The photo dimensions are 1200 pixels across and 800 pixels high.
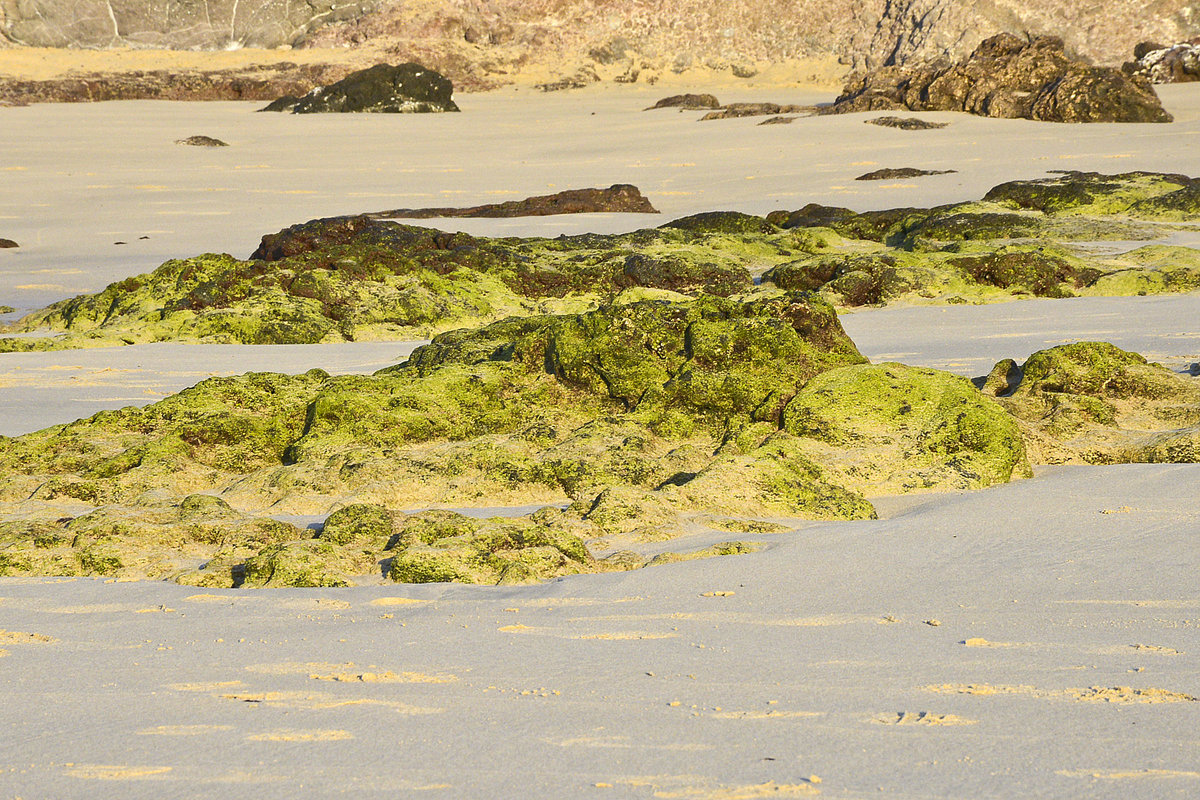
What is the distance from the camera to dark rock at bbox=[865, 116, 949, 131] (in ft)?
61.2

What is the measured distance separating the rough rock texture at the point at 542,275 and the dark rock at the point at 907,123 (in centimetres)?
704

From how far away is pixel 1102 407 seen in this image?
5051 millimetres

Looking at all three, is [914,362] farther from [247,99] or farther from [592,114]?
[247,99]

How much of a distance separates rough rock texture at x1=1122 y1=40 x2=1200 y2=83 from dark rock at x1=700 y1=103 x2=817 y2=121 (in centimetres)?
670

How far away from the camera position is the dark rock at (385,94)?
23.4m

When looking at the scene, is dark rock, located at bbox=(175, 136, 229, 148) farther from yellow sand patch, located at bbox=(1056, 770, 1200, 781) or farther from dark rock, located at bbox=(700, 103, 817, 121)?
yellow sand patch, located at bbox=(1056, 770, 1200, 781)

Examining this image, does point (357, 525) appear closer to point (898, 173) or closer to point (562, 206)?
point (562, 206)

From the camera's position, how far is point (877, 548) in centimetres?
368

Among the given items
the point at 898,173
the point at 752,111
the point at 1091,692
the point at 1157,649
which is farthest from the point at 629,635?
the point at 752,111

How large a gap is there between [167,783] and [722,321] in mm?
4065

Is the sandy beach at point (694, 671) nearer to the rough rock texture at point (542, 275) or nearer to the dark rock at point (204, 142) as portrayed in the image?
the rough rock texture at point (542, 275)

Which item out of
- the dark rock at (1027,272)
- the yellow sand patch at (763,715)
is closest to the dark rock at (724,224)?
the dark rock at (1027,272)

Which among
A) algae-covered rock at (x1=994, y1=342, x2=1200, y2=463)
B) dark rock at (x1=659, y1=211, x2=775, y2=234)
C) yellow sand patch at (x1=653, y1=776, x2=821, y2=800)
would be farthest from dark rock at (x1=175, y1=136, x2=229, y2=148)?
yellow sand patch at (x1=653, y1=776, x2=821, y2=800)

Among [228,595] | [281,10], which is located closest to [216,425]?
[228,595]
